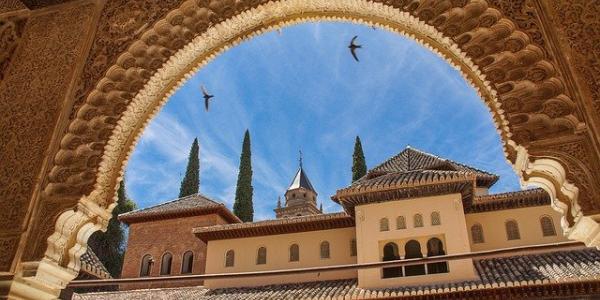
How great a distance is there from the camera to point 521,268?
36.8 ft

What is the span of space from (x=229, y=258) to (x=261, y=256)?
1052 millimetres

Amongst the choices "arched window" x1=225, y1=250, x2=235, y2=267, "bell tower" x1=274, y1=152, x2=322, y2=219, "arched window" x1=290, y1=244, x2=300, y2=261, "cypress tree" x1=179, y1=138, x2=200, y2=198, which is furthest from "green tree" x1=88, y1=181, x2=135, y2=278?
"arched window" x1=290, y1=244, x2=300, y2=261

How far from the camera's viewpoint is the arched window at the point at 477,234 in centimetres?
1369

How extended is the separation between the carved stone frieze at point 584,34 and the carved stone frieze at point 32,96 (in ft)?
10.1

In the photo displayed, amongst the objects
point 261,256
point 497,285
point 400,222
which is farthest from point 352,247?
point 497,285

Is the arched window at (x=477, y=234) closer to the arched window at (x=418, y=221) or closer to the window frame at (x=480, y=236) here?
the window frame at (x=480, y=236)

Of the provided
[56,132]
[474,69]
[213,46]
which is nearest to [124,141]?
[56,132]

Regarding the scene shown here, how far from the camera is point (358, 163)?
26094 mm

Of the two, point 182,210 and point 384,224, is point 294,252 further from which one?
point 182,210

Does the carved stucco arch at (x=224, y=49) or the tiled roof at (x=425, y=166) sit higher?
the tiled roof at (x=425, y=166)

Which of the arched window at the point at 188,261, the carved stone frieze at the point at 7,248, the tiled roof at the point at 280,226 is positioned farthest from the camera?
the arched window at the point at 188,261

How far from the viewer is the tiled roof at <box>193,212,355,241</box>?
14805mm

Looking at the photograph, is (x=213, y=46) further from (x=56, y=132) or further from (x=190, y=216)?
(x=190, y=216)

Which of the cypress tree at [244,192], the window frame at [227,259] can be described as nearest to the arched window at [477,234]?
the window frame at [227,259]
